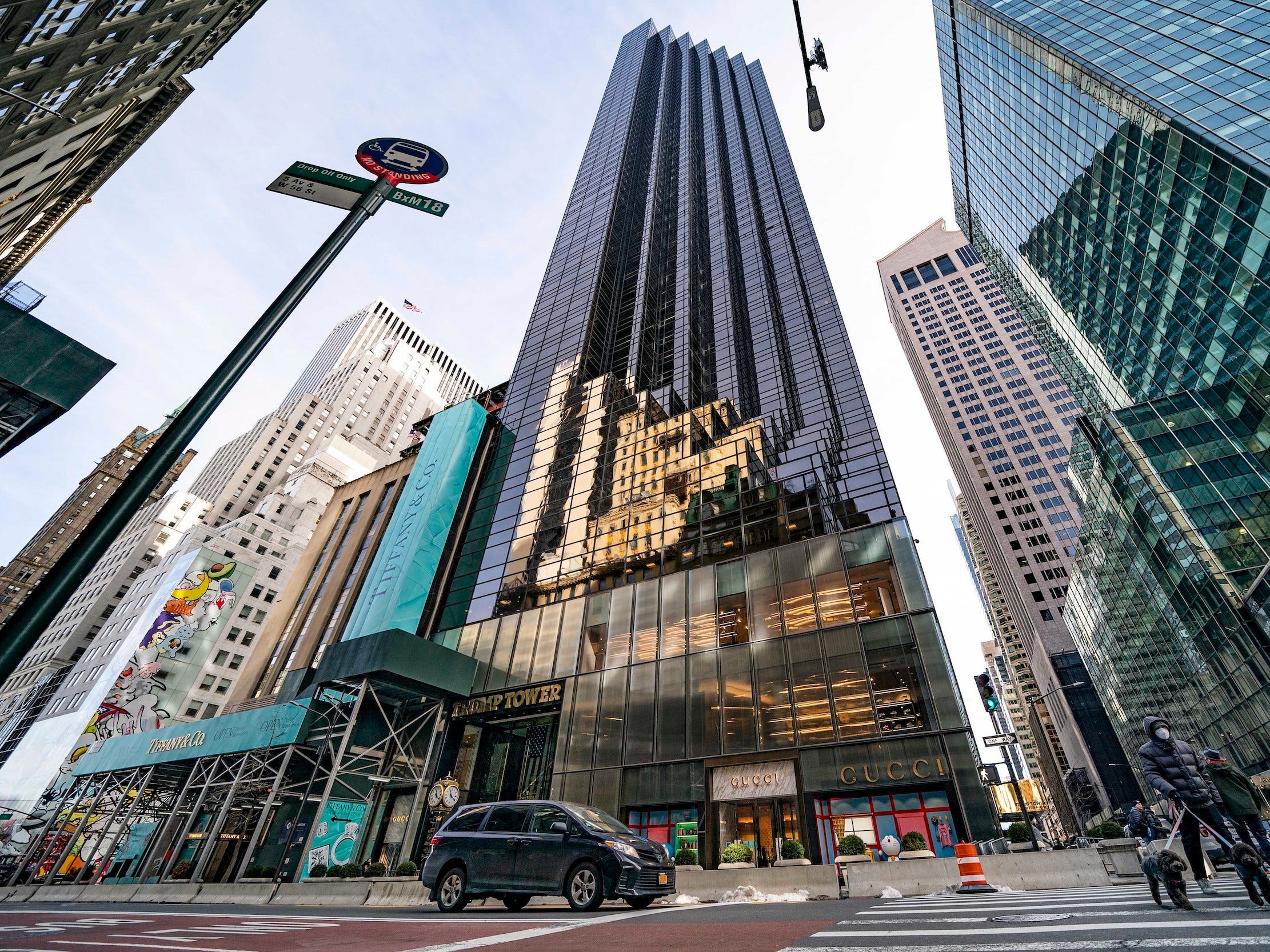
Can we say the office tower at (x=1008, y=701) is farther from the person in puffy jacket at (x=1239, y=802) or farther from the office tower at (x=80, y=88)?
the office tower at (x=80, y=88)

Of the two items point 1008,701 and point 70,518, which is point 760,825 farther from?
point 1008,701

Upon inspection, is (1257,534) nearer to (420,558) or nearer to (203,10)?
(420,558)

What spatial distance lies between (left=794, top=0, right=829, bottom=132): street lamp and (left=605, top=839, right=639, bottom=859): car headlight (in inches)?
517

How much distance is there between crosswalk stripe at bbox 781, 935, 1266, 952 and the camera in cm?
318

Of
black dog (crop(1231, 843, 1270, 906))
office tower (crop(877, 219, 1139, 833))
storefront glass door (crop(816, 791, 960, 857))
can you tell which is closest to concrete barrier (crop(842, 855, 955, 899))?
storefront glass door (crop(816, 791, 960, 857))

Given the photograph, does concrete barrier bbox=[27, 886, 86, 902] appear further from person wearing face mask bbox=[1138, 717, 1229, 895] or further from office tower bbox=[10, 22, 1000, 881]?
person wearing face mask bbox=[1138, 717, 1229, 895]

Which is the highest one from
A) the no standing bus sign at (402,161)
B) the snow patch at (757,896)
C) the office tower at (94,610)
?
the office tower at (94,610)

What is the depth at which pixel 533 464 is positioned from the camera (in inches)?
1620

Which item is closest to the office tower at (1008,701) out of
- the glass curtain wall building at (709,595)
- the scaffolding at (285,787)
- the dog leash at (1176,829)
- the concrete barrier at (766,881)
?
the glass curtain wall building at (709,595)

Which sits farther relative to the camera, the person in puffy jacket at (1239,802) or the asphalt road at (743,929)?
the person in puffy jacket at (1239,802)

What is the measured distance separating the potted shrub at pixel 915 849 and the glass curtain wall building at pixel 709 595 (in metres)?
4.02

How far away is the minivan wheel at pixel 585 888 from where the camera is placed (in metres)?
9.09

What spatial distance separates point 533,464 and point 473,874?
106ft

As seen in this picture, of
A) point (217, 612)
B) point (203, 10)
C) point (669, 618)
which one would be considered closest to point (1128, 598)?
point (669, 618)
